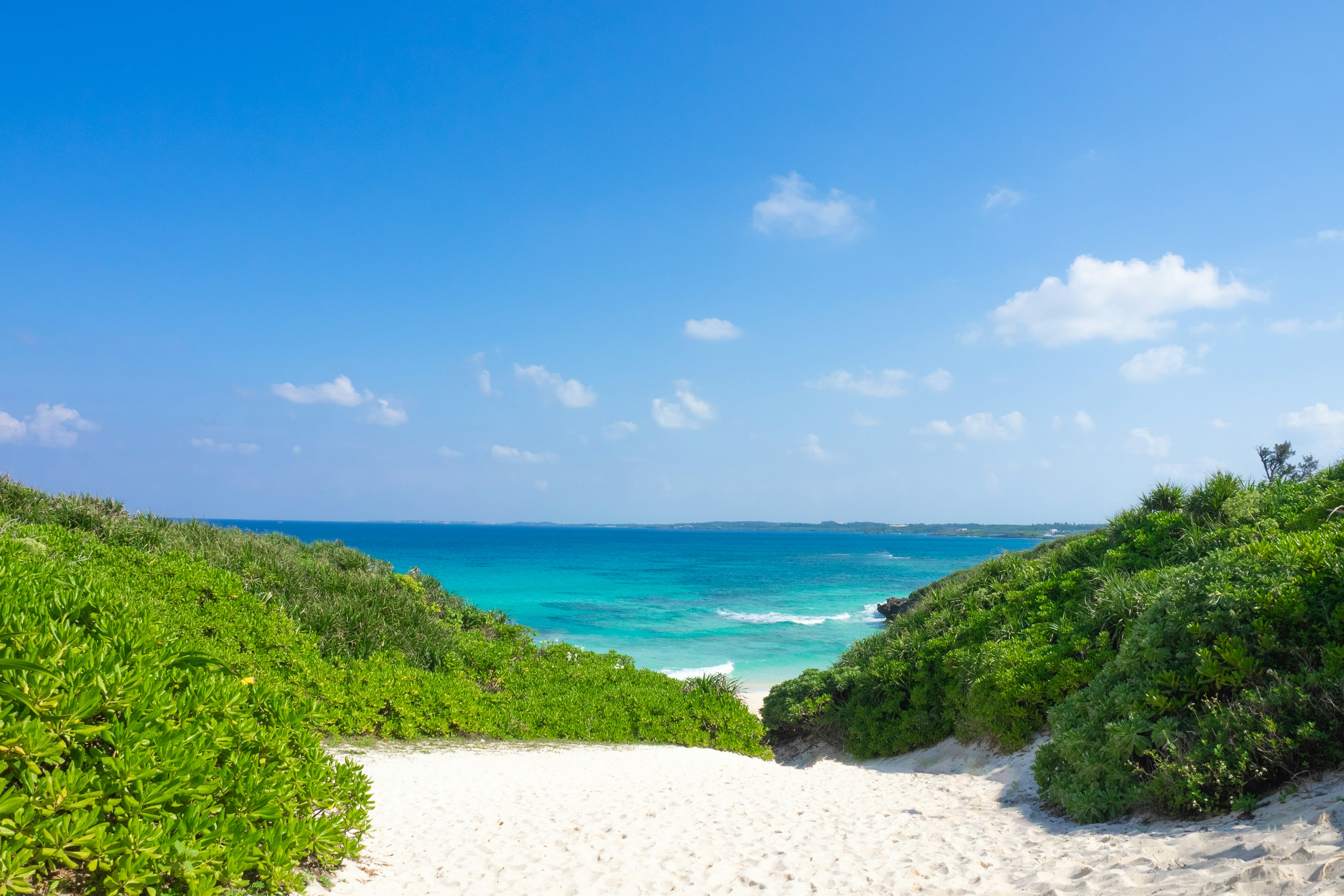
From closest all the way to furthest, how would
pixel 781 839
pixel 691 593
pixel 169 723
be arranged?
1. pixel 169 723
2. pixel 781 839
3. pixel 691 593

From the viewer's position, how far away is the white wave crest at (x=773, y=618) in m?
39.3

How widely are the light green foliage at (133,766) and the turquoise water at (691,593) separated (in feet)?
54.3

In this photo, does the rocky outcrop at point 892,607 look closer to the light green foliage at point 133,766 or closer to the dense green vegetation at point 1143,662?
the dense green vegetation at point 1143,662

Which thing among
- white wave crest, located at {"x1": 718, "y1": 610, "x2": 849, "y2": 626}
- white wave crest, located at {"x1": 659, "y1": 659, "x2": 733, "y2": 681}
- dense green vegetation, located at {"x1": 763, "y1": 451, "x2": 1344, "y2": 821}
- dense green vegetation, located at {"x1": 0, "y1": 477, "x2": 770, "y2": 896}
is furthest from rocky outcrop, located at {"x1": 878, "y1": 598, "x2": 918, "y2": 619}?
dense green vegetation, located at {"x1": 0, "y1": 477, "x2": 770, "y2": 896}

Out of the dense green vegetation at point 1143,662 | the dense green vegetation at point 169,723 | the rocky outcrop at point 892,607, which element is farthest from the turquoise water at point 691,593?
the dense green vegetation at point 169,723

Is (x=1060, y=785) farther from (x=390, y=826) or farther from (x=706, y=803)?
(x=390, y=826)

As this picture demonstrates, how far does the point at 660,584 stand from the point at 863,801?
54.0 m

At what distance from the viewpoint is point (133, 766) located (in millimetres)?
2865

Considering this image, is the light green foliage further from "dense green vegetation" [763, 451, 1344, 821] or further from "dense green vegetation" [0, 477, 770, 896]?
"dense green vegetation" [763, 451, 1344, 821]

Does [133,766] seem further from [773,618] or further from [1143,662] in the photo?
[773,618]

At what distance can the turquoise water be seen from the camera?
31.2 metres

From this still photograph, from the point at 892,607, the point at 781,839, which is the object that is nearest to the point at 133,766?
the point at 781,839

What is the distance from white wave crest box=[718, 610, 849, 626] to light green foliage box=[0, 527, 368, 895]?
36031 mm

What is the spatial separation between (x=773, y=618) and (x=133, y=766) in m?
40.5
